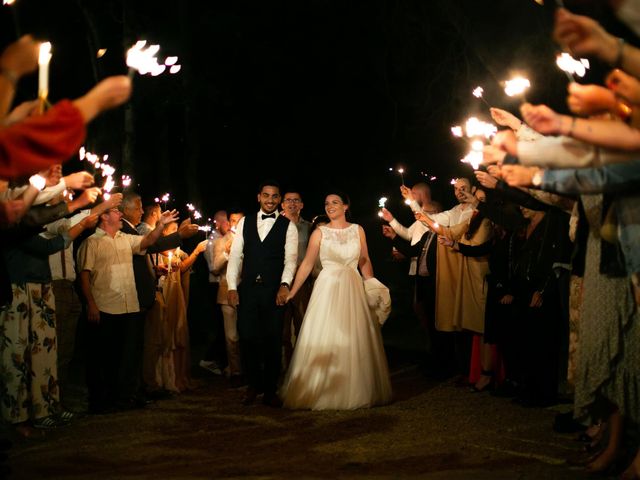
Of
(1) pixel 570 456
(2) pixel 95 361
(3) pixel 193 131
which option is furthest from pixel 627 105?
(3) pixel 193 131

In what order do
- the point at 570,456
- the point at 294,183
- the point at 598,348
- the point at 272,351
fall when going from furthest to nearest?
the point at 294,183 < the point at 272,351 < the point at 570,456 < the point at 598,348

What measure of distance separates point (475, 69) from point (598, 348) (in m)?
15.1

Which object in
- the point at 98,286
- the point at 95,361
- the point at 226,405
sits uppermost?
the point at 98,286

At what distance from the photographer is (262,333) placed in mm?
10023

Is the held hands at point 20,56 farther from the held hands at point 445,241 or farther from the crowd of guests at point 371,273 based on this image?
the held hands at point 445,241

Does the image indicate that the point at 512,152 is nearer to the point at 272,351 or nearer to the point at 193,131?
the point at 272,351

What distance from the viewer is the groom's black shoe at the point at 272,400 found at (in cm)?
971

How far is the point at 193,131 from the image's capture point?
80.3ft

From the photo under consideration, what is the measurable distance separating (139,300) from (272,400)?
80.2 inches

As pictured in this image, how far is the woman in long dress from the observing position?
945cm

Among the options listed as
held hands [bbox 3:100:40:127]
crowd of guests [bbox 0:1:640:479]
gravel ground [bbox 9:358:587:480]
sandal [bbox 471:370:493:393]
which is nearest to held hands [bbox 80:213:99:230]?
crowd of guests [bbox 0:1:640:479]

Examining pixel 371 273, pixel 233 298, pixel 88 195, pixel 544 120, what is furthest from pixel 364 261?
pixel 544 120

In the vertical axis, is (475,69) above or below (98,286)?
above

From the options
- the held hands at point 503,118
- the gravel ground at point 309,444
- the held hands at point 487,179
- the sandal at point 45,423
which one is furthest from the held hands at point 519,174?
the sandal at point 45,423
